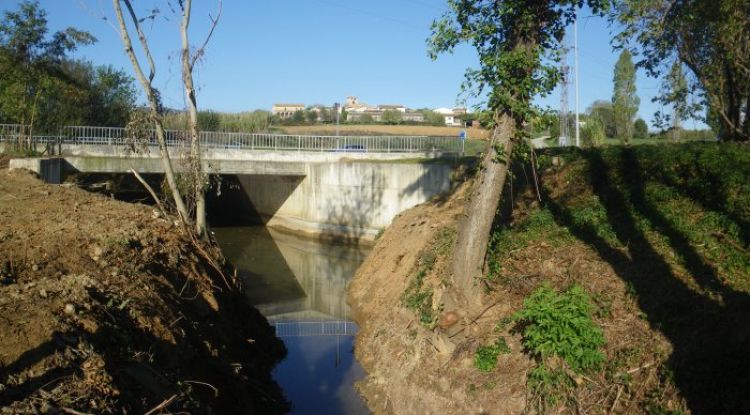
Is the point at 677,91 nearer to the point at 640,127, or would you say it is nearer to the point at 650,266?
the point at 650,266

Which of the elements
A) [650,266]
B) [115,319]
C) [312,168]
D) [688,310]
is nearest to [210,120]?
[312,168]

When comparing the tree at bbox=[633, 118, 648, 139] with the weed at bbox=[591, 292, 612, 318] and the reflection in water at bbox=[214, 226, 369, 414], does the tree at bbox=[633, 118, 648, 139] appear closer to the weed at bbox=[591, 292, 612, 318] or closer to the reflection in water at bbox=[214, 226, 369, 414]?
the reflection in water at bbox=[214, 226, 369, 414]

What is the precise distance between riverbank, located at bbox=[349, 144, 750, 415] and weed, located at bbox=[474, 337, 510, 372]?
2 centimetres

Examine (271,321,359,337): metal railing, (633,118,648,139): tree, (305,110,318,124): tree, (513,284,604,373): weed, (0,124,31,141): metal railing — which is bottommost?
(271,321,359,337): metal railing

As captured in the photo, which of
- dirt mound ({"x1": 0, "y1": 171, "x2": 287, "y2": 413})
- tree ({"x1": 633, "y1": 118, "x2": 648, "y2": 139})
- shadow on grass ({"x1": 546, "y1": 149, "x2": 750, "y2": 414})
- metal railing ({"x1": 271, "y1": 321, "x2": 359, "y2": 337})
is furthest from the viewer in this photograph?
tree ({"x1": 633, "y1": 118, "x2": 648, "y2": 139})

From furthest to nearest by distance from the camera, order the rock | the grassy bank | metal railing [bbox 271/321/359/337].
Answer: metal railing [bbox 271/321/359/337] < the rock < the grassy bank

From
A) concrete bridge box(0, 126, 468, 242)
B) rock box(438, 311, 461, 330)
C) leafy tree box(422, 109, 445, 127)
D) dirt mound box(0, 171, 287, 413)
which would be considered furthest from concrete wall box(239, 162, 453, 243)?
leafy tree box(422, 109, 445, 127)

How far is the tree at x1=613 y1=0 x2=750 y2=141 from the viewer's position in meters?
15.7

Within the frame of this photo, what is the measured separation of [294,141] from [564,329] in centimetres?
3157

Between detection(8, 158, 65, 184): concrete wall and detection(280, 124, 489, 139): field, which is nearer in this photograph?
detection(8, 158, 65, 184): concrete wall

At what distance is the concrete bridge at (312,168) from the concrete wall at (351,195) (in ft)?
0.16

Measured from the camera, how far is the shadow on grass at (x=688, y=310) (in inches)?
299

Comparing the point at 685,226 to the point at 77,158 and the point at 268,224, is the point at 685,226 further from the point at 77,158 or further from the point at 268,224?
the point at 268,224

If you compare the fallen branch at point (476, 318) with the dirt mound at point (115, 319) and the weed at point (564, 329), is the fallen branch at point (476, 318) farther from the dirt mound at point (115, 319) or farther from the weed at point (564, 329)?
the dirt mound at point (115, 319)
